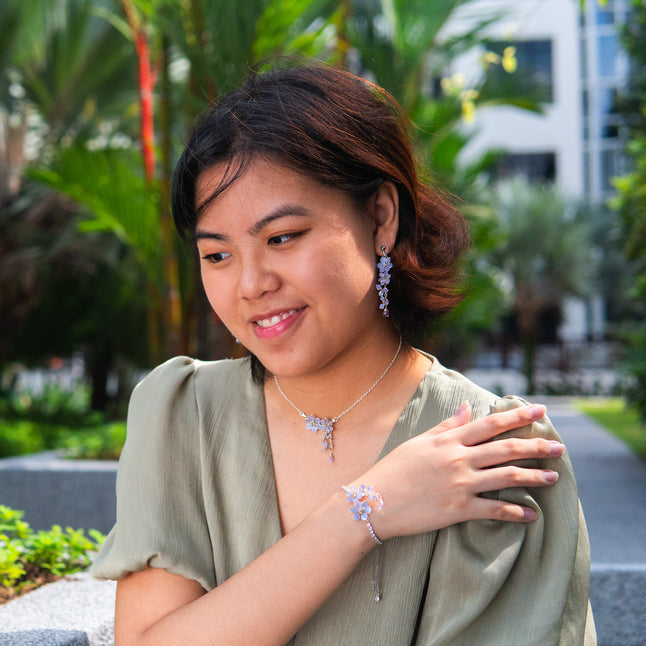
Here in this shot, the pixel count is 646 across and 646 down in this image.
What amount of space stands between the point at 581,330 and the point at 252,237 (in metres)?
24.0

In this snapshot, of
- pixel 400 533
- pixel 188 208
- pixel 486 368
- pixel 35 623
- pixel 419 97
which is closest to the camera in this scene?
pixel 400 533

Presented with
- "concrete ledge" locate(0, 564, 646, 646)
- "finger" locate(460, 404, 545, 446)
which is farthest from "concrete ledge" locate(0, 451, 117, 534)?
"finger" locate(460, 404, 545, 446)

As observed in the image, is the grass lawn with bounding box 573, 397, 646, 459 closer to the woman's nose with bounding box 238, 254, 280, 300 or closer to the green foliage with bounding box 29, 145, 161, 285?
the green foliage with bounding box 29, 145, 161, 285

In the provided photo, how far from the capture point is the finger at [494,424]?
1430mm

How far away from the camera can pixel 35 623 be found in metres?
1.78

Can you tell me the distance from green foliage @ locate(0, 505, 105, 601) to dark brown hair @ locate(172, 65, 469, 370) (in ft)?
3.58

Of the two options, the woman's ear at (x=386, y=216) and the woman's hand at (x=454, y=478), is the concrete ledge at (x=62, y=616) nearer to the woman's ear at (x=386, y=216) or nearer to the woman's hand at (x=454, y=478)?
the woman's hand at (x=454, y=478)

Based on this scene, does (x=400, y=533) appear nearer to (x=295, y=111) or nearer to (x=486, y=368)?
(x=295, y=111)

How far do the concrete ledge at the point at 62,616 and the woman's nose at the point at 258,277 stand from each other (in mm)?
829

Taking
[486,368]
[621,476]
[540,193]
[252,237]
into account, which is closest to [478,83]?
[621,476]

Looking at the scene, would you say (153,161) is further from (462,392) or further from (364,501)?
(364,501)

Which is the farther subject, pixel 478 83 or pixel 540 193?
pixel 540 193

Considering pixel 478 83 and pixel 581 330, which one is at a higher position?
pixel 478 83

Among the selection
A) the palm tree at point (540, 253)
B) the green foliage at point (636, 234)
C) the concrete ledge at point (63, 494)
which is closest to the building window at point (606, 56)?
the palm tree at point (540, 253)
